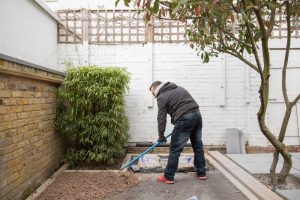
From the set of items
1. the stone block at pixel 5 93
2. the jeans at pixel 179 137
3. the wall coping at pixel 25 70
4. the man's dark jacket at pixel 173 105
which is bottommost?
the jeans at pixel 179 137

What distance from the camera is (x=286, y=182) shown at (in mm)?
4930

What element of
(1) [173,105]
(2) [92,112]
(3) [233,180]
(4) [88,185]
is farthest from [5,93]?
(3) [233,180]

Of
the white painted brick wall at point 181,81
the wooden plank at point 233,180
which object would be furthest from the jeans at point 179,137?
the white painted brick wall at point 181,81

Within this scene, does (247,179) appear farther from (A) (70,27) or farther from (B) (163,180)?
(A) (70,27)

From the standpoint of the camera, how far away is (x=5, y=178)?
3.89 meters

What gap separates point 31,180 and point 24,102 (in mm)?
1147

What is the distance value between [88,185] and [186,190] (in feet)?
4.92

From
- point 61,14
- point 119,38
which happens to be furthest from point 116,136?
point 61,14

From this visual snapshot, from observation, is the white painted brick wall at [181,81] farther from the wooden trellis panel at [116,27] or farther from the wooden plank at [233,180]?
the wooden plank at [233,180]

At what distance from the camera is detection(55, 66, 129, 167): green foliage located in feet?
19.8

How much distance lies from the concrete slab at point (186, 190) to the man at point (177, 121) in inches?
6.9

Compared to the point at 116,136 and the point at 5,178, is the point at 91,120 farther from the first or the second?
the point at 5,178

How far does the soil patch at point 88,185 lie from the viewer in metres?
4.63

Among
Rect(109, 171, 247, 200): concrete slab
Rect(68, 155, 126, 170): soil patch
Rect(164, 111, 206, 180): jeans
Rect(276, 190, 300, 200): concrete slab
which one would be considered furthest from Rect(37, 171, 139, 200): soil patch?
Rect(276, 190, 300, 200): concrete slab
